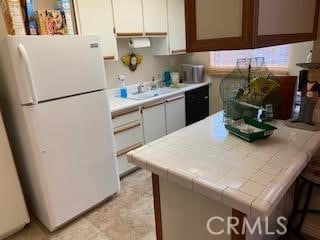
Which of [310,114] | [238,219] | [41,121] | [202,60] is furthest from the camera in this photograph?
[202,60]

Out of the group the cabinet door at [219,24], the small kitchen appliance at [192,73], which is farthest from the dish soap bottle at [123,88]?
the cabinet door at [219,24]

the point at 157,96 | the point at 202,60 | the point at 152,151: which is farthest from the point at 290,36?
the point at 202,60

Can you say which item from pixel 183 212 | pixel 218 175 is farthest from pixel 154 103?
pixel 218 175

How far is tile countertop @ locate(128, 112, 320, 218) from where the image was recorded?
2.91 ft

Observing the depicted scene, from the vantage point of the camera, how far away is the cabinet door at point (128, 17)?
8.25ft

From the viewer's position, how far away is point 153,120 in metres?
2.90

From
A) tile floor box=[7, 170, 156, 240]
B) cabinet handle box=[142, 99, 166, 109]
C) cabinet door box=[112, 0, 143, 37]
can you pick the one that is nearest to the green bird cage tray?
tile floor box=[7, 170, 156, 240]

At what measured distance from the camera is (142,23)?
2783mm

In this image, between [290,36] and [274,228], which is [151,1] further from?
[274,228]

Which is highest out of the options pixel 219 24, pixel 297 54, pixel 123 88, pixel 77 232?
pixel 219 24

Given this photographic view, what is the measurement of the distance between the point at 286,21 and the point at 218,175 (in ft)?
2.70

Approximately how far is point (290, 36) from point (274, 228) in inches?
44.1

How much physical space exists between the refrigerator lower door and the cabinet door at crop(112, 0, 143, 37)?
3.03ft

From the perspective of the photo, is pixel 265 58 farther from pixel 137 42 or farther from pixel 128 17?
pixel 128 17
